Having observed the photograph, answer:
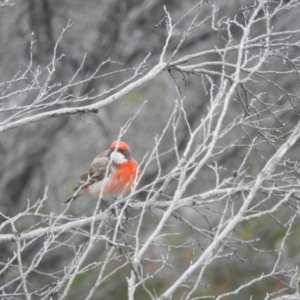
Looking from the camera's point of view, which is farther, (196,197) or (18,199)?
(18,199)

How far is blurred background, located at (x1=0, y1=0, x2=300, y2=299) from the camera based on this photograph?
33.5 feet

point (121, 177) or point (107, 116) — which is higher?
point (121, 177)

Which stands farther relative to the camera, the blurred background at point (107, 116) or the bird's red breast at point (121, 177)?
the blurred background at point (107, 116)

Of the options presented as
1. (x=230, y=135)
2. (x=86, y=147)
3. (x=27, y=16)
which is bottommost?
(x=230, y=135)

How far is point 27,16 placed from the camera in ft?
33.7

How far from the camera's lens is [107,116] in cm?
1048

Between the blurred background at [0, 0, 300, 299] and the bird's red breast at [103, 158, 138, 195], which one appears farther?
the blurred background at [0, 0, 300, 299]

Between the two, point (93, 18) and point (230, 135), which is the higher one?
point (93, 18)

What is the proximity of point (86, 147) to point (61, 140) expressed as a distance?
0.41 metres

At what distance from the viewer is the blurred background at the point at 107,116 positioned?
10.2 meters

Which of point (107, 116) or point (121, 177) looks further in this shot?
point (107, 116)

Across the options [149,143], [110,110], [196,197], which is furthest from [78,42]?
[196,197]

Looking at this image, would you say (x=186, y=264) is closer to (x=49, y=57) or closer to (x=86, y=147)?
(x=86, y=147)

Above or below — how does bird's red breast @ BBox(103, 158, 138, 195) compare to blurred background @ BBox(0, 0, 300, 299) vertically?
above
